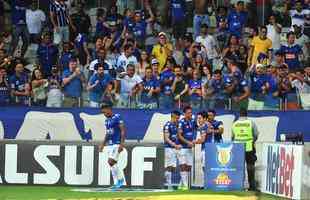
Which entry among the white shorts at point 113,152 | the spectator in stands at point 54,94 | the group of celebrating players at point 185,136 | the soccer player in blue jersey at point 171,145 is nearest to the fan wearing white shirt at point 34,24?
the spectator in stands at point 54,94

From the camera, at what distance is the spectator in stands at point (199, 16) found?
2649 centimetres

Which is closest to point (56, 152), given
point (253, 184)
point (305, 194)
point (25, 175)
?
point (25, 175)

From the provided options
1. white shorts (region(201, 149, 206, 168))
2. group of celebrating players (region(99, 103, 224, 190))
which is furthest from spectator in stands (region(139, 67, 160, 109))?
white shorts (region(201, 149, 206, 168))

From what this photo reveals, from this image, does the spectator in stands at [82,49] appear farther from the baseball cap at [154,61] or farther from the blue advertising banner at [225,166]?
the blue advertising banner at [225,166]

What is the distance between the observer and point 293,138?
21.0 meters

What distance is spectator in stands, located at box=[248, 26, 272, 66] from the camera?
80.2 feet

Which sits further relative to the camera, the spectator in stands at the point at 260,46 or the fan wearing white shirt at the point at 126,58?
the spectator in stands at the point at 260,46

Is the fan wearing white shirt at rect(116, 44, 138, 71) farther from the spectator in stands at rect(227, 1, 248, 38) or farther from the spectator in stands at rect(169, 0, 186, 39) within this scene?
the spectator in stands at rect(227, 1, 248, 38)

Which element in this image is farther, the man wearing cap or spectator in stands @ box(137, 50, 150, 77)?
the man wearing cap

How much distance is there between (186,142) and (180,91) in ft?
5.18

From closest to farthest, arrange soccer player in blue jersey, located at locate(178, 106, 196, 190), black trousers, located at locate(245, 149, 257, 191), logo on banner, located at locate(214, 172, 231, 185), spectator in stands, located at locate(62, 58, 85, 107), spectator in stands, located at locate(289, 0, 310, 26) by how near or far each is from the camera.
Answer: black trousers, located at locate(245, 149, 257, 191) < logo on banner, located at locate(214, 172, 231, 185) < soccer player in blue jersey, located at locate(178, 106, 196, 190) < spectator in stands, located at locate(62, 58, 85, 107) < spectator in stands, located at locate(289, 0, 310, 26)

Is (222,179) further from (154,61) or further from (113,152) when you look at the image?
(154,61)

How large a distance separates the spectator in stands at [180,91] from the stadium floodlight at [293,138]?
8.17 feet

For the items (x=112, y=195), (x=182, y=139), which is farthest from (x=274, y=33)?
(x=112, y=195)
